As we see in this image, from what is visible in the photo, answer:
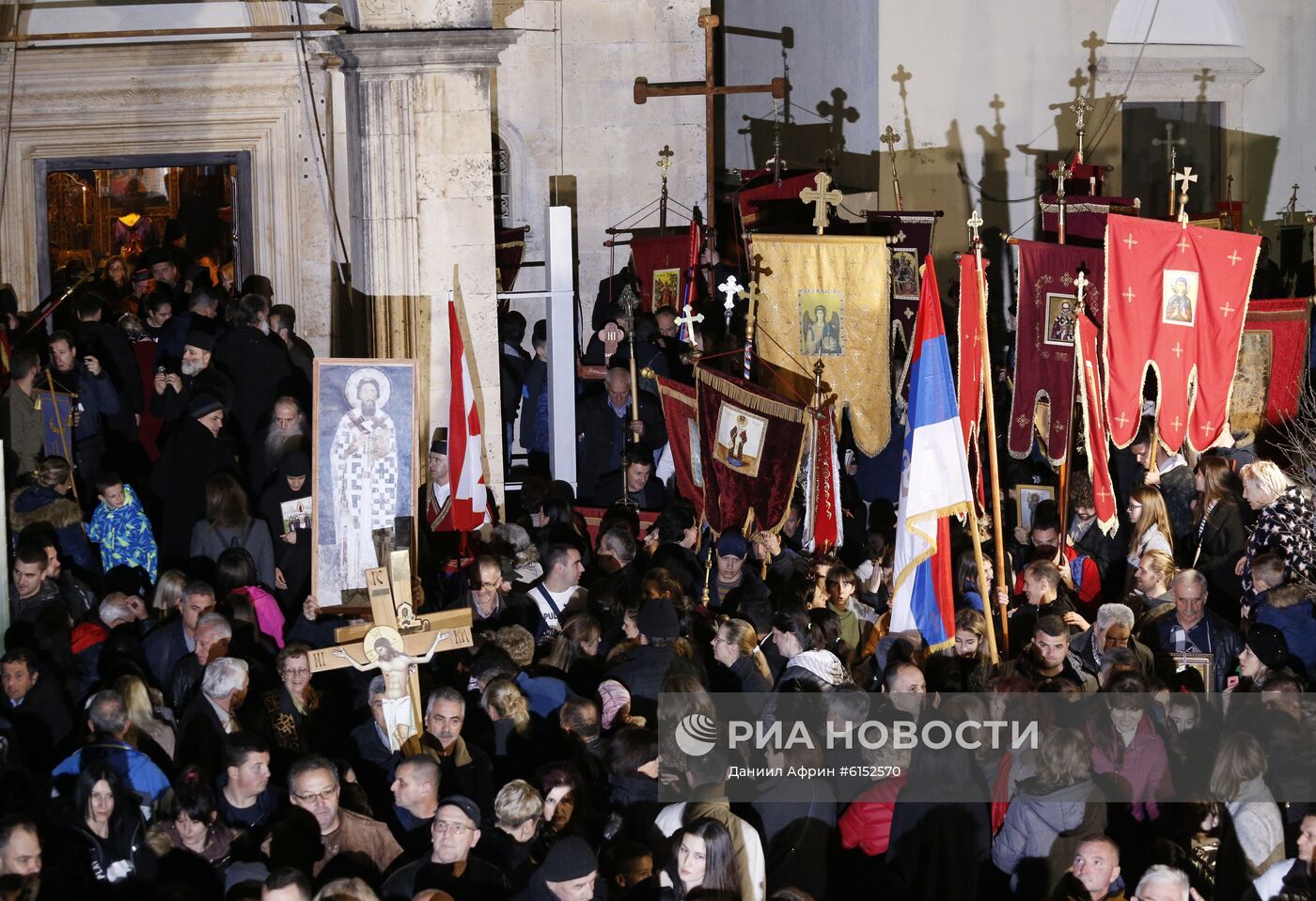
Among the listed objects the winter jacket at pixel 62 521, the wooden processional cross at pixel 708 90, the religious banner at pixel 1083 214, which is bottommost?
the winter jacket at pixel 62 521

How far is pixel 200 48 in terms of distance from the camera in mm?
15406

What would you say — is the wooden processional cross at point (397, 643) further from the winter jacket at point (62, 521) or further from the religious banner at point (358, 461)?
the winter jacket at point (62, 521)

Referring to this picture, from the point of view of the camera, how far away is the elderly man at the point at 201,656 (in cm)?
883

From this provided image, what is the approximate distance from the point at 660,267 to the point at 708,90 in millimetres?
1623

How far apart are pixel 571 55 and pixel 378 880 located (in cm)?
1173

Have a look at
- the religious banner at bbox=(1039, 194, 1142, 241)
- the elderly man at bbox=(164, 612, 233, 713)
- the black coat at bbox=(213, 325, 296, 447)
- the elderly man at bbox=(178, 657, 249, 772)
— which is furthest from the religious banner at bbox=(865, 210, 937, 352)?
the elderly man at bbox=(178, 657, 249, 772)

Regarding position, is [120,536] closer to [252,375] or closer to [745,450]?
[252,375]

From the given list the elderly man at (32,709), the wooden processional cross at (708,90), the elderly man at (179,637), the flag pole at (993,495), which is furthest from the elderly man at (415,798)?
the wooden processional cross at (708,90)

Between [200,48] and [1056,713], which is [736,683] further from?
[200,48]

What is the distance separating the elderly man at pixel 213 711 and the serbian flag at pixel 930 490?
3490mm

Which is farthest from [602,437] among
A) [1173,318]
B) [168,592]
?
[168,592]

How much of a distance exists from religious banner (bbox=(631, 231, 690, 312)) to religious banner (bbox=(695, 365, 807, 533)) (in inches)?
149

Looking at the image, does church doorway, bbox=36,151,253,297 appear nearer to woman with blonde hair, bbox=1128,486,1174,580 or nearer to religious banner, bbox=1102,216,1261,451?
religious banner, bbox=1102,216,1261,451

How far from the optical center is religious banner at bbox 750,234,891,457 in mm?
13070
